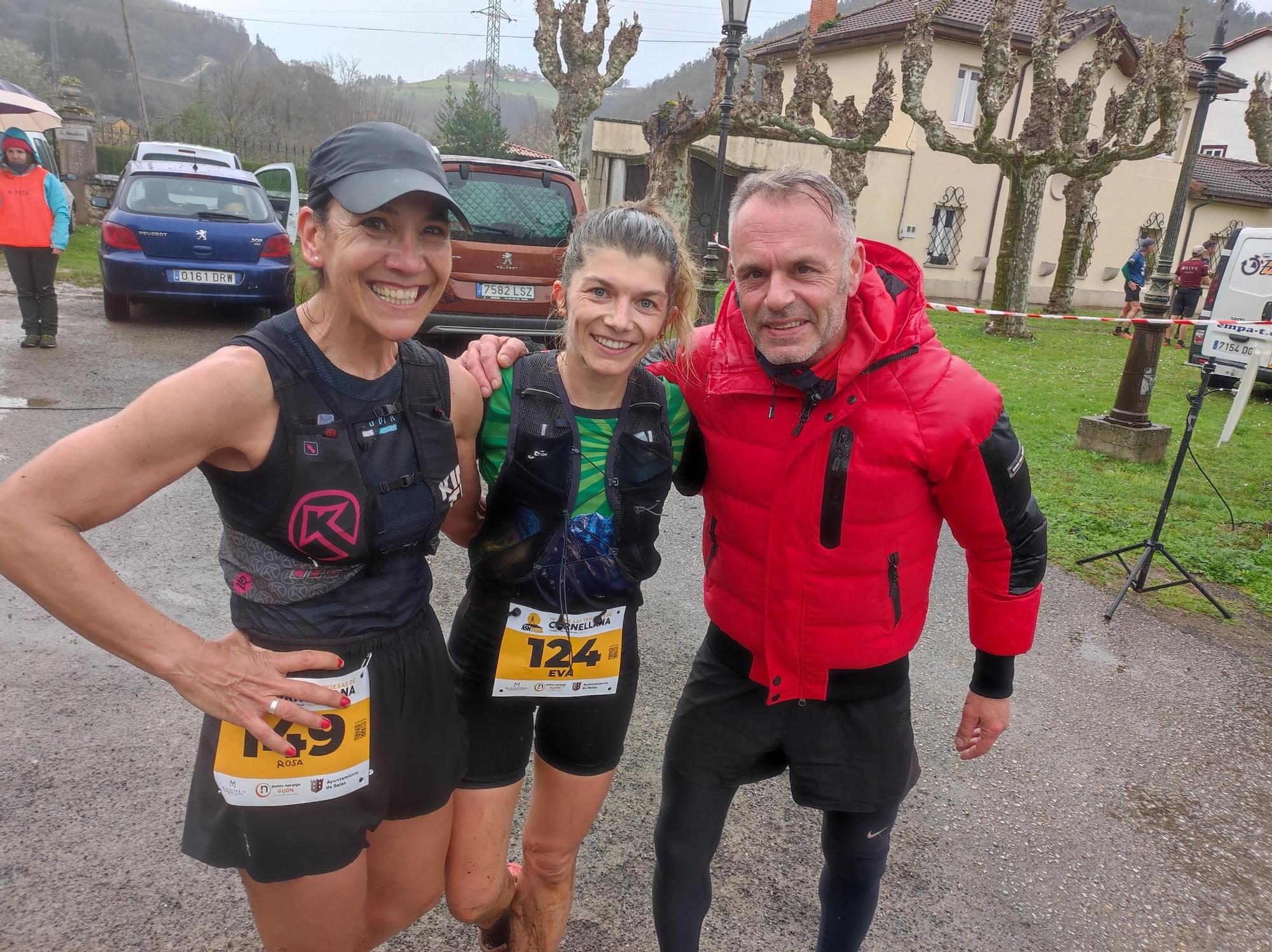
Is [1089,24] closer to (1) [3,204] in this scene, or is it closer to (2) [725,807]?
(1) [3,204]

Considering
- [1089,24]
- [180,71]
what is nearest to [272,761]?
[1089,24]

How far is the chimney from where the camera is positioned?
2853 centimetres

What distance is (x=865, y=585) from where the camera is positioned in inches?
76.2

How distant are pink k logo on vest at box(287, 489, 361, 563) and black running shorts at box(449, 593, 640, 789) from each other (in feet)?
1.76

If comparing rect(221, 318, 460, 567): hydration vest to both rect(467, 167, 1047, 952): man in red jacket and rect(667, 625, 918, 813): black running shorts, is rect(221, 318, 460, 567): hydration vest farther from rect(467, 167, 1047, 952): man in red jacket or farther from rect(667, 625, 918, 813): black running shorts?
rect(667, 625, 918, 813): black running shorts

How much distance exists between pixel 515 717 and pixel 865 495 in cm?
100

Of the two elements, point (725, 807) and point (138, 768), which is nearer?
point (725, 807)

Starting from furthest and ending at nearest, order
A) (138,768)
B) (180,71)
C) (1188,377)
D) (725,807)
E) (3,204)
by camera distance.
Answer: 1. (180,71)
2. (1188,377)
3. (3,204)
4. (138,768)
5. (725,807)

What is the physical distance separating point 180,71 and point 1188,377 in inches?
3140

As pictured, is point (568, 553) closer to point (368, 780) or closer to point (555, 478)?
point (555, 478)

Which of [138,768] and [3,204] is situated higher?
[3,204]

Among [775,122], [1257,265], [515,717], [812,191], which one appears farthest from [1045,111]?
[515,717]

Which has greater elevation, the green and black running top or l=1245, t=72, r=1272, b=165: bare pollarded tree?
l=1245, t=72, r=1272, b=165: bare pollarded tree

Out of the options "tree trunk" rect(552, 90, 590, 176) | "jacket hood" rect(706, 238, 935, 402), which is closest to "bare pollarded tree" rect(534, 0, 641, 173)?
"tree trunk" rect(552, 90, 590, 176)
